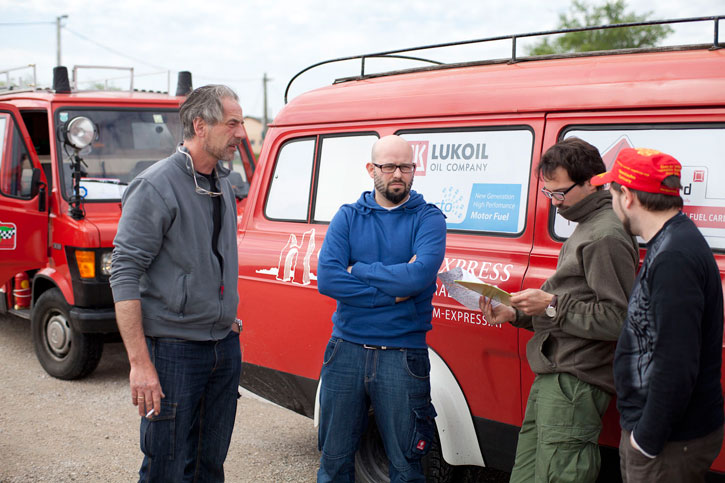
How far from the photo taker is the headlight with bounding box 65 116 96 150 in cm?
568

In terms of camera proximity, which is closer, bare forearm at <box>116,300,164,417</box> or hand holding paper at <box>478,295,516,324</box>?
bare forearm at <box>116,300,164,417</box>

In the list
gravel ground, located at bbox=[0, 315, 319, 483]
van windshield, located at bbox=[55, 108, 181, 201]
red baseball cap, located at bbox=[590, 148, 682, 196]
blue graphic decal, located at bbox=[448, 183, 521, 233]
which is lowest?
gravel ground, located at bbox=[0, 315, 319, 483]

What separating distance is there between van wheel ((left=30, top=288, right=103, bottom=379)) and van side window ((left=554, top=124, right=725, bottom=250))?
4789mm

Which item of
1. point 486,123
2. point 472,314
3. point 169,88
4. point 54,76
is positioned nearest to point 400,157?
point 486,123

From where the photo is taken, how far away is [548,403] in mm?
2609

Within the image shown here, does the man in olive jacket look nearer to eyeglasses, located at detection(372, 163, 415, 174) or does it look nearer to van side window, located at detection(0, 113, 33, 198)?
→ eyeglasses, located at detection(372, 163, 415, 174)

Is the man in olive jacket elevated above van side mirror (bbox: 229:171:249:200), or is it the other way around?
van side mirror (bbox: 229:171:249:200)

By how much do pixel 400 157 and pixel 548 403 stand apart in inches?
43.7

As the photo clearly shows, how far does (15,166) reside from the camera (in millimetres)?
6160

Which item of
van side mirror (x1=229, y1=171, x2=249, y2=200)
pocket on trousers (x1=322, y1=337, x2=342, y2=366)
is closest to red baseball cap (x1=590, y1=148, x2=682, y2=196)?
pocket on trousers (x1=322, y1=337, x2=342, y2=366)

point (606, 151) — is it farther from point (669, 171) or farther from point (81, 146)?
point (81, 146)

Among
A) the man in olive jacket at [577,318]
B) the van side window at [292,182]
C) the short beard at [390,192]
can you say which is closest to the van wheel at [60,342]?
the van side window at [292,182]

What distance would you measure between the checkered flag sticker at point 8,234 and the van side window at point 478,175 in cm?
423

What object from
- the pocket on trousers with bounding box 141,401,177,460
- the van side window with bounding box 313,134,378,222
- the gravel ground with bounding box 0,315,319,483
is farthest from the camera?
the gravel ground with bounding box 0,315,319,483
